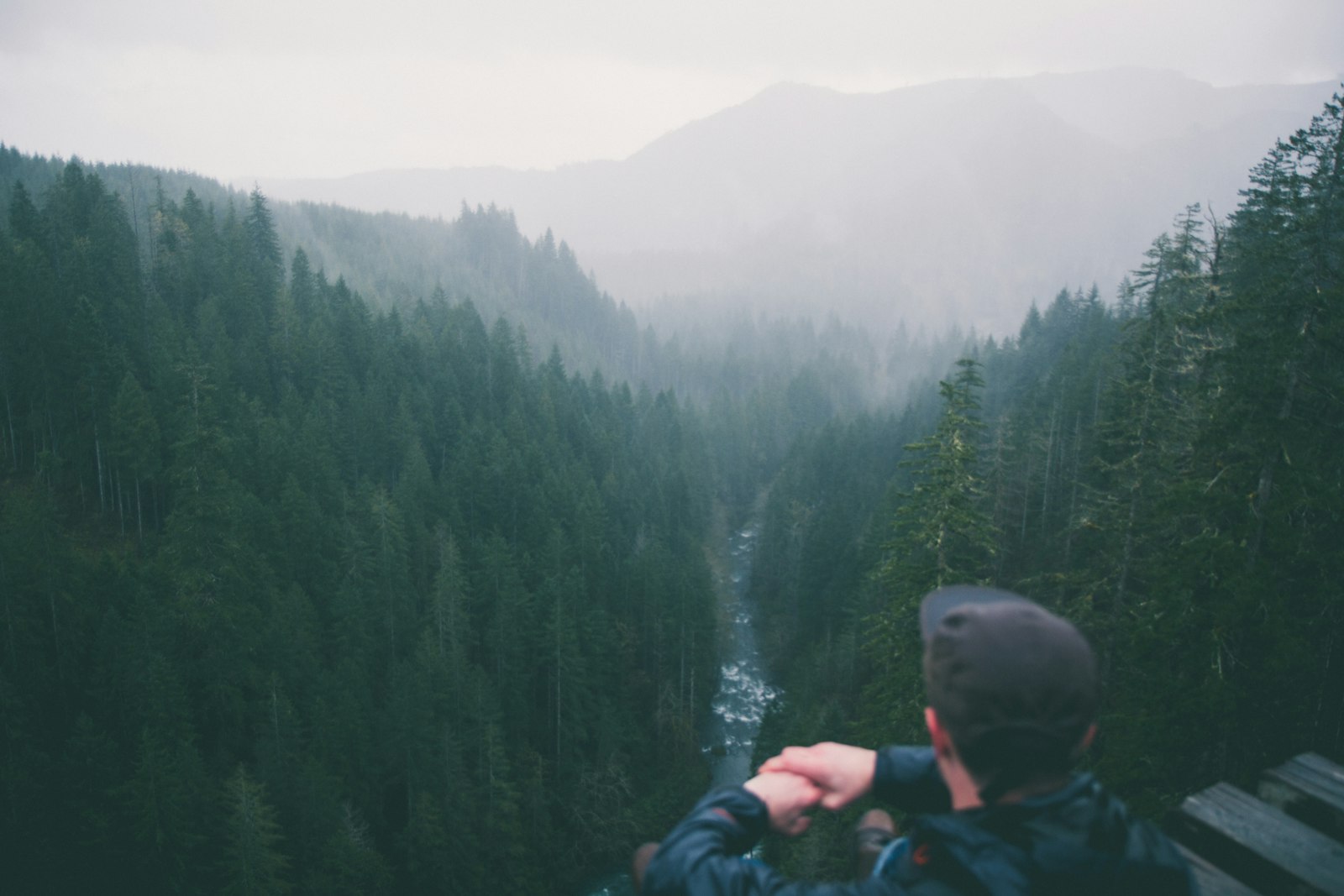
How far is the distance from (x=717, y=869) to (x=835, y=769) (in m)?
0.77

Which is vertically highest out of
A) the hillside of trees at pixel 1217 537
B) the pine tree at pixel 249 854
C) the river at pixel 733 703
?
the hillside of trees at pixel 1217 537

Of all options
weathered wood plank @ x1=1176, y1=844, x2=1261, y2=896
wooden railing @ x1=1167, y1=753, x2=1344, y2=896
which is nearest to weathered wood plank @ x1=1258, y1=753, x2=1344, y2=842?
wooden railing @ x1=1167, y1=753, x2=1344, y2=896

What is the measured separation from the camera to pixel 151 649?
84.4ft

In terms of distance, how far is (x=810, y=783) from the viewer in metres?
2.59

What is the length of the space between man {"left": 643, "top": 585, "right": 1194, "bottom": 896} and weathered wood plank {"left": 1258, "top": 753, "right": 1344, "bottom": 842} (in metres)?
2.16

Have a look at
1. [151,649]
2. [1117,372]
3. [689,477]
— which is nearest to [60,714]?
[151,649]

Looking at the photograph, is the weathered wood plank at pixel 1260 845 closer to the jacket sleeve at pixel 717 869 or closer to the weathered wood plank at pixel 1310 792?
the weathered wood plank at pixel 1310 792


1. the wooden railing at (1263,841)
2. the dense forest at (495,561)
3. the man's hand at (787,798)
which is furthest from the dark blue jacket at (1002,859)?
the dense forest at (495,561)

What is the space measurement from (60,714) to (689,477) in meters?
64.5

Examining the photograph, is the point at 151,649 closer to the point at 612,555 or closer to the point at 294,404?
the point at 294,404

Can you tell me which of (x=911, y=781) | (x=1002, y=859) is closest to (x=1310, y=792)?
(x=911, y=781)

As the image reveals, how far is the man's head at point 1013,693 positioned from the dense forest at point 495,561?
42.4 ft

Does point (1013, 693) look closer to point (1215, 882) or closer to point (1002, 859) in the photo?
point (1002, 859)

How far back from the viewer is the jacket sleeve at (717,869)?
194 centimetres
